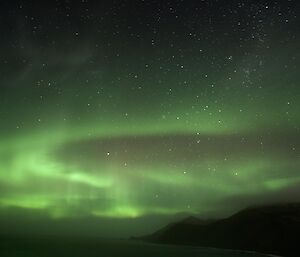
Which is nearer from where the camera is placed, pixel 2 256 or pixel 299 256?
pixel 2 256

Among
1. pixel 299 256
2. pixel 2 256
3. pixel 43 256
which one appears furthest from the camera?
pixel 299 256

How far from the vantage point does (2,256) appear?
109500mm

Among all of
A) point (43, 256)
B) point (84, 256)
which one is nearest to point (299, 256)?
point (84, 256)

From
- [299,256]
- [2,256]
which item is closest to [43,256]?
[2,256]

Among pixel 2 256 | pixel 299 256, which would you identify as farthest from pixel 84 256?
pixel 299 256

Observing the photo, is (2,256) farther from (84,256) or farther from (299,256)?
(299,256)

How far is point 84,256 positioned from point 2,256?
2486 cm

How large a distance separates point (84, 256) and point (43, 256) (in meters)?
12.8

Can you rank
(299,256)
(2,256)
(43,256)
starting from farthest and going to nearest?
(299,256), (43,256), (2,256)

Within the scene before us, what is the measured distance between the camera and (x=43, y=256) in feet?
383

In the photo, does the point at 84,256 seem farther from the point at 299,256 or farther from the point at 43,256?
the point at 299,256

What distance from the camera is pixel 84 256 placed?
12244cm

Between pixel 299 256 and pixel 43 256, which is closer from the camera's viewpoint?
pixel 43 256

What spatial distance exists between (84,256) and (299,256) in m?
124
